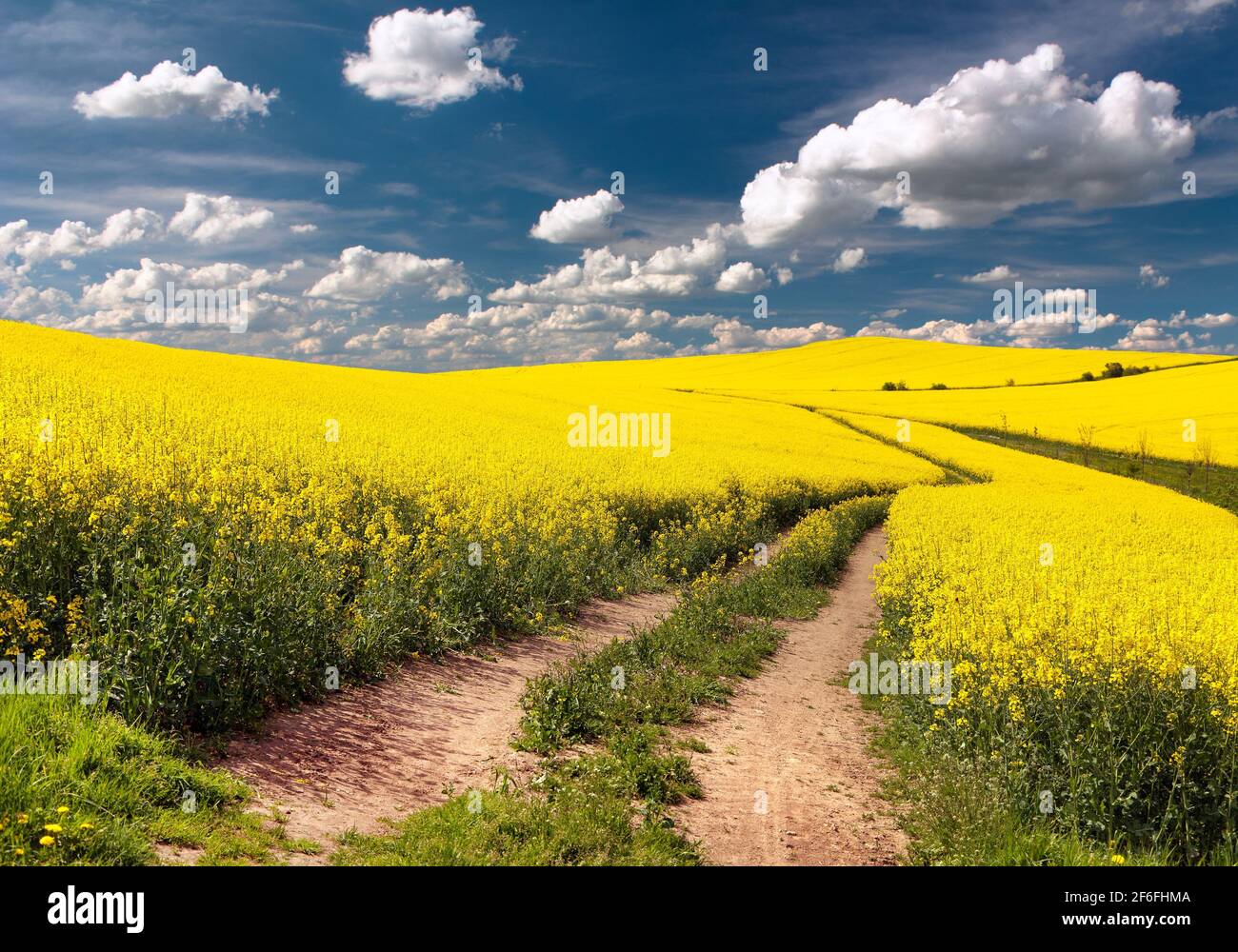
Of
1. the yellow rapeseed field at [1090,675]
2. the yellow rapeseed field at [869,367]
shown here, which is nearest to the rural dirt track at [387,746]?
the yellow rapeseed field at [1090,675]

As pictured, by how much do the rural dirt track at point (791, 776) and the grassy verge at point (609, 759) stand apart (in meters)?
0.31

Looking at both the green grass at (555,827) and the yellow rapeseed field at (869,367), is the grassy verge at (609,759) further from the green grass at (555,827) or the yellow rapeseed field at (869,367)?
the yellow rapeseed field at (869,367)

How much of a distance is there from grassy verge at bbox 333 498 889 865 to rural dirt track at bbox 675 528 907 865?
1.00ft

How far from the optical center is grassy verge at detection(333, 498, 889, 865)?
5105mm

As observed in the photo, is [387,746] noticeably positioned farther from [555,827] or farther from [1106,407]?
[1106,407]

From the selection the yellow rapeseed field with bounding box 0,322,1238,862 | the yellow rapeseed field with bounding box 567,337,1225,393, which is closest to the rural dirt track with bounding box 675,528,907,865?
the yellow rapeseed field with bounding box 0,322,1238,862

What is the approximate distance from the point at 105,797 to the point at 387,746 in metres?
2.70

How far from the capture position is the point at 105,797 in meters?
4.57

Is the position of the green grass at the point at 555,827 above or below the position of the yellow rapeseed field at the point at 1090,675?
below

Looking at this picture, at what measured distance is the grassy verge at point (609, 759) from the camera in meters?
5.11

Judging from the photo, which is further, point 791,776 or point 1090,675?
point 791,776

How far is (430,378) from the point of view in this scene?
50062mm

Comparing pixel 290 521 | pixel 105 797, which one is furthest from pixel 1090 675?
pixel 290 521

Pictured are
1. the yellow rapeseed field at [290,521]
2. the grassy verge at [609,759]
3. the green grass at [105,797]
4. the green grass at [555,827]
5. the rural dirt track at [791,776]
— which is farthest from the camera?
the yellow rapeseed field at [290,521]
